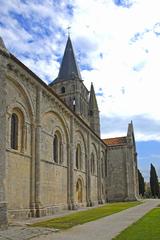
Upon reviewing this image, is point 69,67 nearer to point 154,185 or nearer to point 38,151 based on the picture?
point 154,185

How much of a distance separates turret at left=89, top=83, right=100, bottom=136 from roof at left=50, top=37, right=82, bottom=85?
15.6ft

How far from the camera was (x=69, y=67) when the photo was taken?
54.7 m

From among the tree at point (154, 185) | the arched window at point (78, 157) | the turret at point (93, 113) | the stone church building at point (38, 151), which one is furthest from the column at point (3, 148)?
the tree at point (154, 185)

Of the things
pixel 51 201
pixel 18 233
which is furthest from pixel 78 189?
pixel 18 233

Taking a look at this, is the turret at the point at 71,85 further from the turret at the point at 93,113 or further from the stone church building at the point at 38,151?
the stone church building at the point at 38,151

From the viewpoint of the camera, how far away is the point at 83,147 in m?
34.6

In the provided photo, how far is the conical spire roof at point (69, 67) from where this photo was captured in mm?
53481

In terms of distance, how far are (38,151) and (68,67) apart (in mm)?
35527

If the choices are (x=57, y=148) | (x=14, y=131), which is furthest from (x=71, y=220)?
(x=57, y=148)

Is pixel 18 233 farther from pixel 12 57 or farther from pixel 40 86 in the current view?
pixel 40 86

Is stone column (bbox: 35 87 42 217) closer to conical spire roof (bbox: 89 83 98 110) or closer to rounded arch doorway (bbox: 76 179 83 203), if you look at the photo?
rounded arch doorway (bbox: 76 179 83 203)

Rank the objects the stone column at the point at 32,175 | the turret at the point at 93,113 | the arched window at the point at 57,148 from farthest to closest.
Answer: the turret at the point at 93,113
the arched window at the point at 57,148
the stone column at the point at 32,175

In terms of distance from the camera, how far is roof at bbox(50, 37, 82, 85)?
53.4 m

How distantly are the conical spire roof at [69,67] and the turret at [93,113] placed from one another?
4.89m
